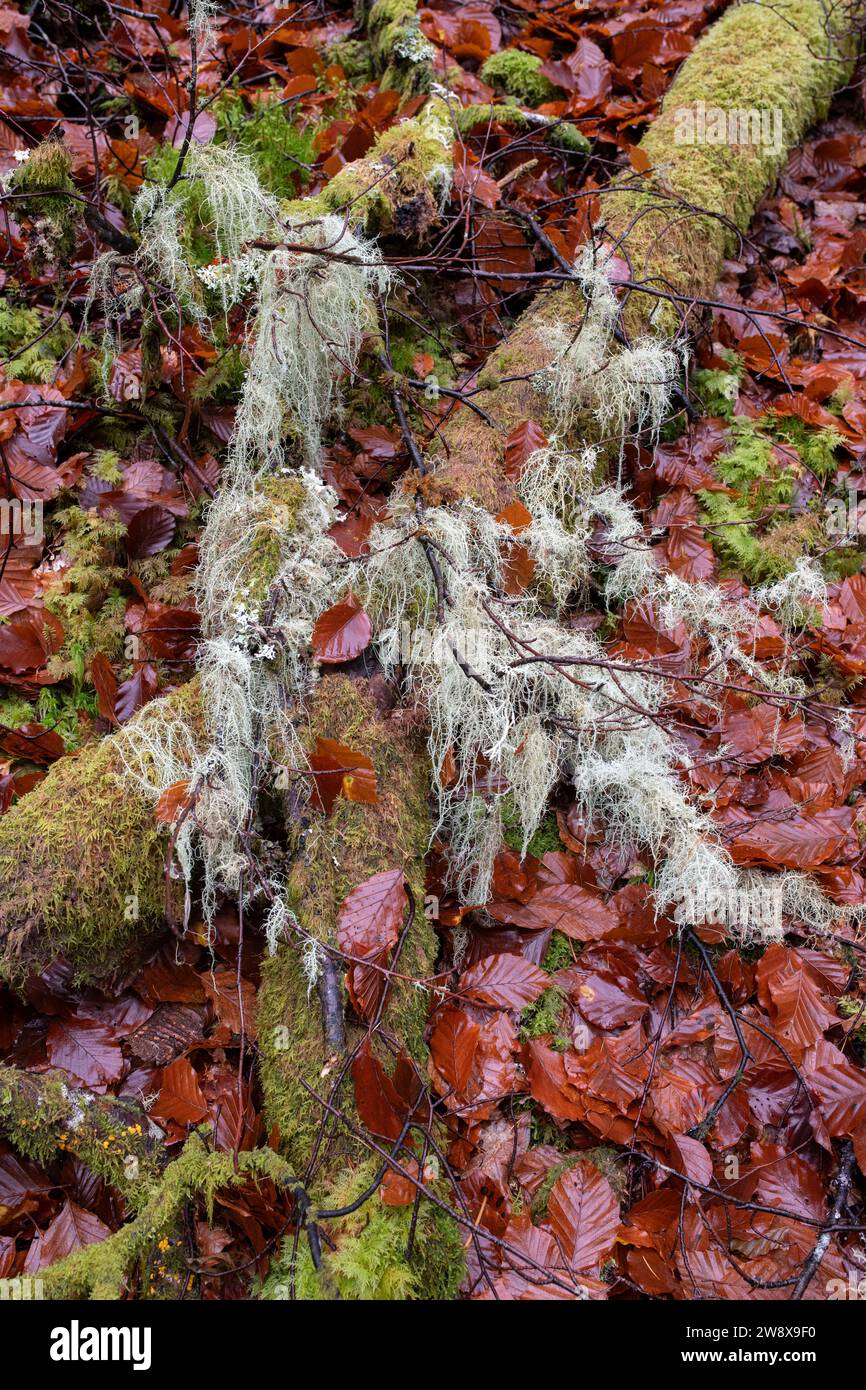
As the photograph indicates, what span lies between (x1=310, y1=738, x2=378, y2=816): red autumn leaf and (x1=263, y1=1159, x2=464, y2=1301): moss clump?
75 centimetres

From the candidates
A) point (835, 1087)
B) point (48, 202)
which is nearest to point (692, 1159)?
point (835, 1087)

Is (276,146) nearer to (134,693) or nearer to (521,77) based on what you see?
(521,77)

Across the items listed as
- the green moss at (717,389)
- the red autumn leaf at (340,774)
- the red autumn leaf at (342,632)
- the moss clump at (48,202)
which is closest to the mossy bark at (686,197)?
the green moss at (717,389)

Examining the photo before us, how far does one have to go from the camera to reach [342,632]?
2182 mm

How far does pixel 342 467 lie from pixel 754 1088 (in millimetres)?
2097

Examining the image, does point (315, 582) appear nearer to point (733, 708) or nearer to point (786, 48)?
point (733, 708)

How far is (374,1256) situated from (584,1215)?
→ 508 mm

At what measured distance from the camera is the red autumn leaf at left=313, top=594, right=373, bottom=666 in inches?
85.3

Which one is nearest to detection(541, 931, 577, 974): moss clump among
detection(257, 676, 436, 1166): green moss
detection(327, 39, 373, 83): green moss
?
detection(257, 676, 436, 1166): green moss

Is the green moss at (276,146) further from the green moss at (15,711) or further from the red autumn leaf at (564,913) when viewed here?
the red autumn leaf at (564,913)

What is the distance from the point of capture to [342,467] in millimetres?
2824

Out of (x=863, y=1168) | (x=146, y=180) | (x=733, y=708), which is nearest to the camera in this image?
(x=863, y=1168)

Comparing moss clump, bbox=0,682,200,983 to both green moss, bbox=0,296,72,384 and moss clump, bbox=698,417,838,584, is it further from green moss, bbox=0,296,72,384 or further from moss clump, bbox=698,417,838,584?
moss clump, bbox=698,417,838,584
